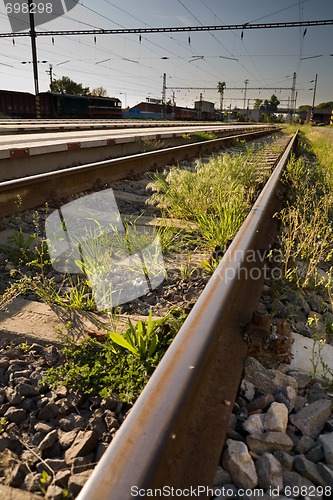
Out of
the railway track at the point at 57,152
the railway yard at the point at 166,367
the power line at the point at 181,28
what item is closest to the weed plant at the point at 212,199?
the railway yard at the point at 166,367

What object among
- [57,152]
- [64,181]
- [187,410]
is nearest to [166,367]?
[187,410]

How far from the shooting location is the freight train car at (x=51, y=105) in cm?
3078

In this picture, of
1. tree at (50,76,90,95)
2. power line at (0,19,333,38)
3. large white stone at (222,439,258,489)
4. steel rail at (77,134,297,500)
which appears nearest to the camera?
steel rail at (77,134,297,500)

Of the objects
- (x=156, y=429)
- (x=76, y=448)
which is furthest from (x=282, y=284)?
(x=156, y=429)

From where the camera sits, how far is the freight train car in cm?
3078

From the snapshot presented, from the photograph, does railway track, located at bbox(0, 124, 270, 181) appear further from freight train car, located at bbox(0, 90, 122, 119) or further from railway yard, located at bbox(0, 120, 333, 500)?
freight train car, located at bbox(0, 90, 122, 119)

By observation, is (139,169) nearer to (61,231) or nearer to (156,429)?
(61,231)

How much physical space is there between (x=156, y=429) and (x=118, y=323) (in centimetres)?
126

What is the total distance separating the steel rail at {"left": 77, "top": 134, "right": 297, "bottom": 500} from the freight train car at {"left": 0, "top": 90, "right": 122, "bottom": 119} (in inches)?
1289

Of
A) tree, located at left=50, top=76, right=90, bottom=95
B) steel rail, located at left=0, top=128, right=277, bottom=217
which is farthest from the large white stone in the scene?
tree, located at left=50, top=76, right=90, bottom=95

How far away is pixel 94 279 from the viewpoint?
273 centimetres

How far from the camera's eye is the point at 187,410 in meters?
1.09

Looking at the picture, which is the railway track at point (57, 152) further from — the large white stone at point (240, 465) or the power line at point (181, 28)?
the power line at point (181, 28)

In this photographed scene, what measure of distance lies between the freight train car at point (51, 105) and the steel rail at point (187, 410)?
107 feet
